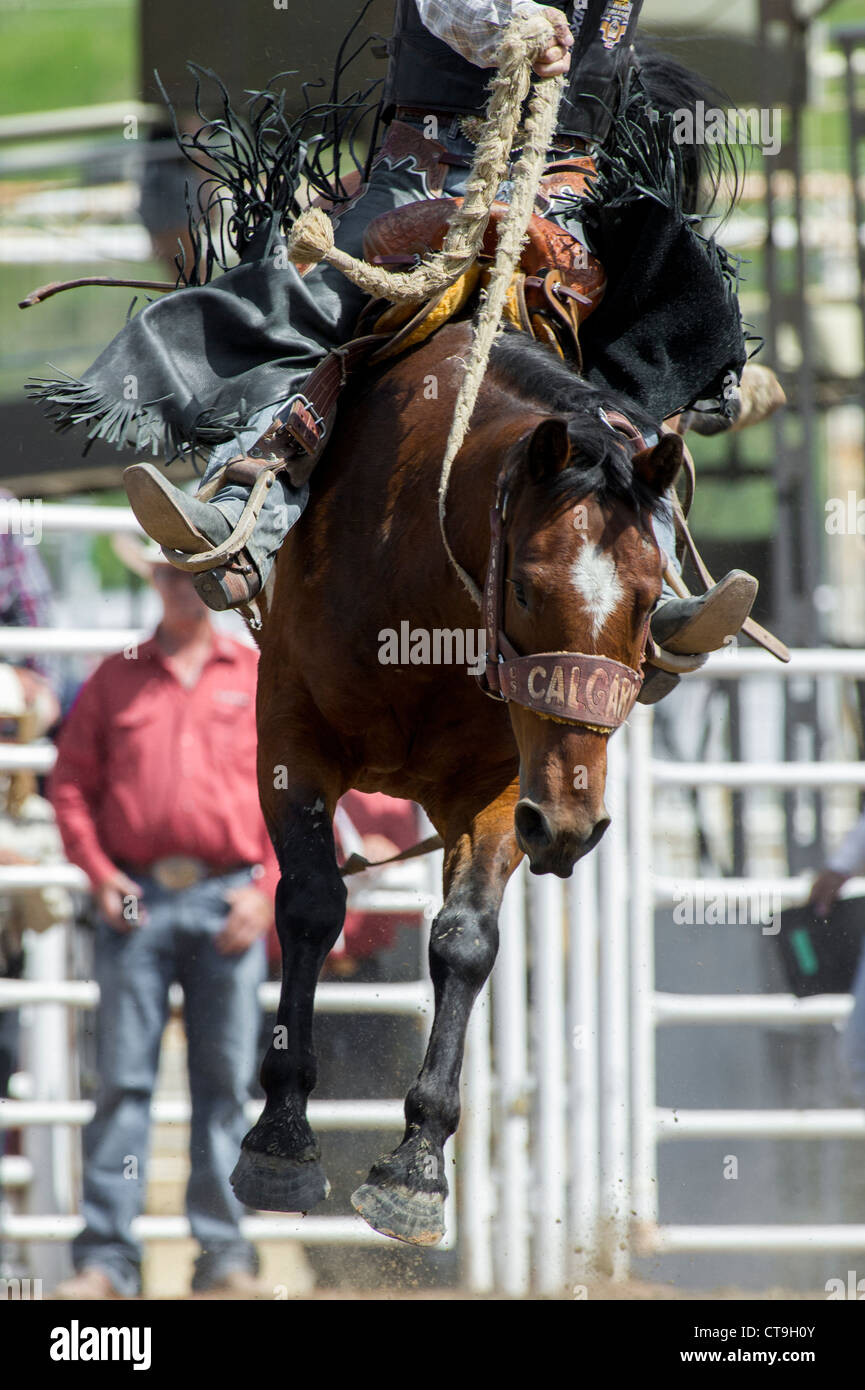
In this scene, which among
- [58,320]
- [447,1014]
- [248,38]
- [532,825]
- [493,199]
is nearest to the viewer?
[532,825]

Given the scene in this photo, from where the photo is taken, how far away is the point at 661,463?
2.52 meters

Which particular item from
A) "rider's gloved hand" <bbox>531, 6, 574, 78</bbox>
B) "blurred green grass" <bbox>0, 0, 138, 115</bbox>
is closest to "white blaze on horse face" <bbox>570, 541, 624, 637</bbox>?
"rider's gloved hand" <bbox>531, 6, 574, 78</bbox>

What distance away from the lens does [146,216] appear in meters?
6.99

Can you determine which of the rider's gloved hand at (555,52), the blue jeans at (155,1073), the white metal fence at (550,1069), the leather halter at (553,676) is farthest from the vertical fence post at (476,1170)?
the rider's gloved hand at (555,52)

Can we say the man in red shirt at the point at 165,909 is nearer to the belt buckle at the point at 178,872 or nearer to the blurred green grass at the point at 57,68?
the belt buckle at the point at 178,872

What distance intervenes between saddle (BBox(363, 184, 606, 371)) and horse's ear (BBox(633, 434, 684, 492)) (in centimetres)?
61

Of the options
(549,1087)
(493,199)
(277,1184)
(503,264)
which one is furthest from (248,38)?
(549,1087)

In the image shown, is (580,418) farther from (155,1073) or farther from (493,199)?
(155,1073)

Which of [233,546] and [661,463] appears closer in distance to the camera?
[661,463]

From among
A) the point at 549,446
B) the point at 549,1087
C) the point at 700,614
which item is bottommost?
the point at 549,1087

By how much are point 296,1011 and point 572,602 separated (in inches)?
38.6

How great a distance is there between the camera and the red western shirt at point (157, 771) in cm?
474

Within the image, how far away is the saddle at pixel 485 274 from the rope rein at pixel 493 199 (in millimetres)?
85
